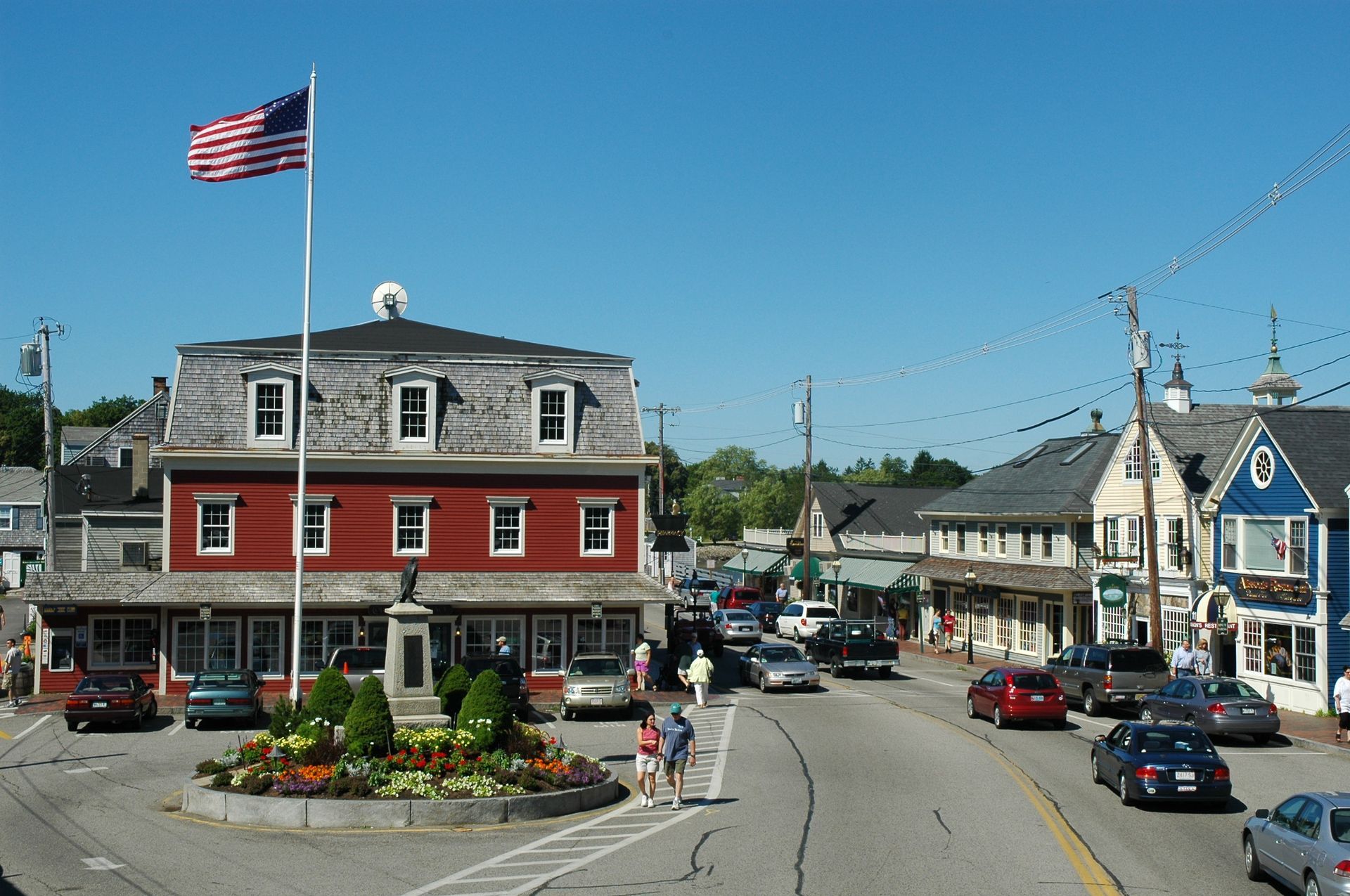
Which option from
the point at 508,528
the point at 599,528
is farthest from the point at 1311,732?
the point at 508,528

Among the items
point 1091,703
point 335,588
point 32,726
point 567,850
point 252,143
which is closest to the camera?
point 567,850

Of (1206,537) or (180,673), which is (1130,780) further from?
(180,673)

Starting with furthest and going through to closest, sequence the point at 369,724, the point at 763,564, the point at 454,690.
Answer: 1. the point at 763,564
2. the point at 454,690
3. the point at 369,724

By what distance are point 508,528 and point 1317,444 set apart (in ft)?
81.2

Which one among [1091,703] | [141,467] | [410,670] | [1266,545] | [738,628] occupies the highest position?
[141,467]

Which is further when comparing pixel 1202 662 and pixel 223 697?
pixel 1202 662

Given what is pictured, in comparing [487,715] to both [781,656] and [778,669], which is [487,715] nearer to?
[778,669]

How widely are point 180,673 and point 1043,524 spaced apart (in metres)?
33.8

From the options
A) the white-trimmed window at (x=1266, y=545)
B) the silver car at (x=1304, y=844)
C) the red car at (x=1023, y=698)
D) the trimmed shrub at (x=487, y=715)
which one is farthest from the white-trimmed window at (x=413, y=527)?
the silver car at (x=1304, y=844)

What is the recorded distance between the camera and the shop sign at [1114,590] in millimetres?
45281

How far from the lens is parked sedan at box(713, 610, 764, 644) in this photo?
5722 centimetres

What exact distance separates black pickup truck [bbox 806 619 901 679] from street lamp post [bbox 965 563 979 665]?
21.4 ft

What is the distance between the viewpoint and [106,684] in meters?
31.3

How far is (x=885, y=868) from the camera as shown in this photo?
52.7 ft
